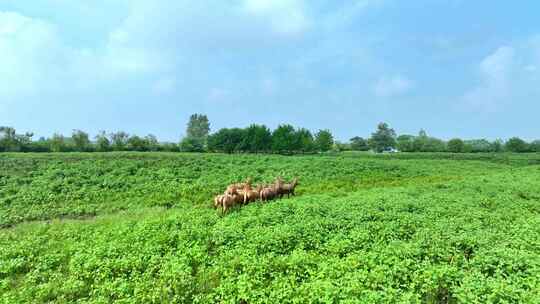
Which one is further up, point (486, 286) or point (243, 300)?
point (486, 286)

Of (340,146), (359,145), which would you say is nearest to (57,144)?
(340,146)

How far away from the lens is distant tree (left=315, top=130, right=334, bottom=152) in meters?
69.5

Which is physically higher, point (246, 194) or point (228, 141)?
point (228, 141)

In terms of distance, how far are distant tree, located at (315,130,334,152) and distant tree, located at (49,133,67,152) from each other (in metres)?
51.1

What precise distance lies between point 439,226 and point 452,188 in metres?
9.43

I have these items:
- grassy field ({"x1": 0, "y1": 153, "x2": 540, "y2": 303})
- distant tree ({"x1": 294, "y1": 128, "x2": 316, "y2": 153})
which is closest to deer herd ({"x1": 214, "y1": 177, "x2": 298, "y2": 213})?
grassy field ({"x1": 0, "y1": 153, "x2": 540, "y2": 303})

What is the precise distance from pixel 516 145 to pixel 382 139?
37.7 metres

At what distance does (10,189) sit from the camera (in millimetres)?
19047

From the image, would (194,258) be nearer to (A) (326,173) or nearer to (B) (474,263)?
(B) (474,263)

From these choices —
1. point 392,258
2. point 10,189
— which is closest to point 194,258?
point 392,258

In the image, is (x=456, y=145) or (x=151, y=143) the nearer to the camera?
(x=151, y=143)

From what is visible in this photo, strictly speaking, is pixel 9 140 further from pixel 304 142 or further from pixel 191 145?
pixel 304 142

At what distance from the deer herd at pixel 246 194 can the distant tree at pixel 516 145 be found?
102053mm

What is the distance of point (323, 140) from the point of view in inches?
2758
